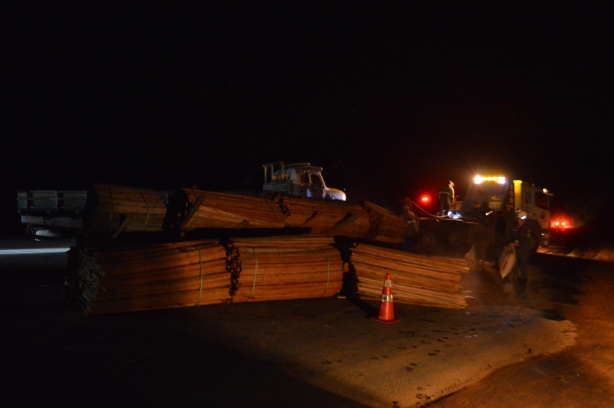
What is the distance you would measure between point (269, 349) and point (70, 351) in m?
2.35

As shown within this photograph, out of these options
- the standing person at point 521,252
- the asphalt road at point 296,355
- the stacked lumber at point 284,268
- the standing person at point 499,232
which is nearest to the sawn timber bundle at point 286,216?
the stacked lumber at point 284,268

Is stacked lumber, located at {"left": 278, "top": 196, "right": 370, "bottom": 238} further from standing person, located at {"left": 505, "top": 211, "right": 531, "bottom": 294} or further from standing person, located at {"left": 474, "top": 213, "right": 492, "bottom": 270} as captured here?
standing person, located at {"left": 474, "top": 213, "right": 492, "bottom": 270}

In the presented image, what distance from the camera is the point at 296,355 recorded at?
21.0 feet

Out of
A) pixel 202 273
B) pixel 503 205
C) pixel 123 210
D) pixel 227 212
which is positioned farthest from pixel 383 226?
pixel 503 205

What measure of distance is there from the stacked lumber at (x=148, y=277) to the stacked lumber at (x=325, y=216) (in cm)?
233

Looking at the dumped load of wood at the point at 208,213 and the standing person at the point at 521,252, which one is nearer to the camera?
the dumped load of wood at the point at 208,213

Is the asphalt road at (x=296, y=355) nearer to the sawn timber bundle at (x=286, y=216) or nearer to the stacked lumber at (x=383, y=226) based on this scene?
the sawn timber bundle at (x=286, y=216)

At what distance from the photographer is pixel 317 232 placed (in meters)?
11.2

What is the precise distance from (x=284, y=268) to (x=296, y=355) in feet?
9.07

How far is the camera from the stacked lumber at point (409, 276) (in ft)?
31.5

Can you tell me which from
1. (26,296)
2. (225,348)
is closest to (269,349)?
(225,348)

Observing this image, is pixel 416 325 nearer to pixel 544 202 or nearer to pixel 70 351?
pixel 70 351

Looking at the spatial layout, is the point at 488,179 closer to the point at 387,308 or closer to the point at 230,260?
the point at 387,308

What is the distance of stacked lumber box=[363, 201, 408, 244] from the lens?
40.1 ft
